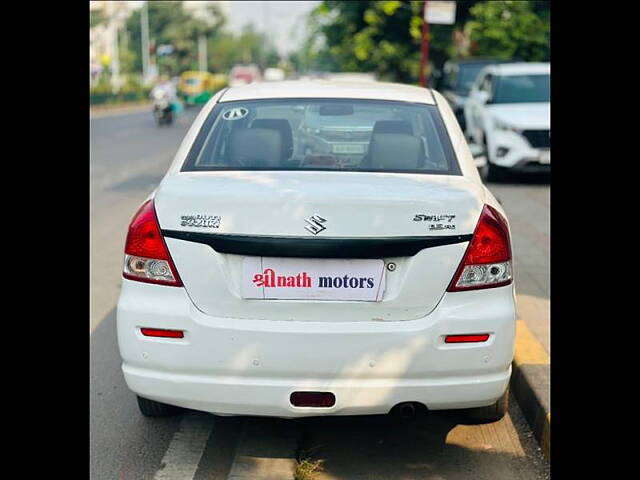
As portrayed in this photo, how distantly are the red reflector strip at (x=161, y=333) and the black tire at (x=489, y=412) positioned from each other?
1347mm

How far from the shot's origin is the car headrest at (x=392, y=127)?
4553 millimetres

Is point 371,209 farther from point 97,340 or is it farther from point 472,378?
point 97,340

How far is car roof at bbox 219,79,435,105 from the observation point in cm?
479

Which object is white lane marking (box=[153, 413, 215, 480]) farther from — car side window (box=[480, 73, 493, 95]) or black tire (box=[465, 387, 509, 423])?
car side window (box=[480, 73, 493, 95])

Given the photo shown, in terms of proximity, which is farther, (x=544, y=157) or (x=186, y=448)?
(x=544, y=157)

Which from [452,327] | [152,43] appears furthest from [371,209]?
[152,43]

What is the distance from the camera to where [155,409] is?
167 inches

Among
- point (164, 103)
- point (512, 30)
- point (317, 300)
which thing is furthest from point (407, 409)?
point (164, 103)

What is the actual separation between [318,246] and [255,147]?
108 centimetres

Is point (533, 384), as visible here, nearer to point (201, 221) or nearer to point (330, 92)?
point (330, 92)

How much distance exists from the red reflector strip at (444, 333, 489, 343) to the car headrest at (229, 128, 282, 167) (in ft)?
4.02
